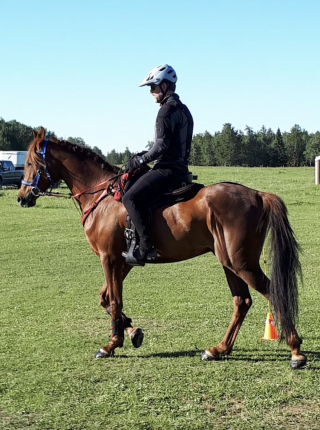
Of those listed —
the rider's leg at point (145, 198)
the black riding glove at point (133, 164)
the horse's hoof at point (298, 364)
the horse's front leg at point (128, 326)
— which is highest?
the black riding glove at point (133, 164)

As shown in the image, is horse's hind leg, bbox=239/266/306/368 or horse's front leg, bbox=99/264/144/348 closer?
horse's hind leg, bbox=239/266/306/368

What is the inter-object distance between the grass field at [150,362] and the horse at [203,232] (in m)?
0.45

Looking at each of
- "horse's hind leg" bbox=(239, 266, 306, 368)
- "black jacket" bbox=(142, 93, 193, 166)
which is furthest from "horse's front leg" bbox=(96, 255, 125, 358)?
"horse's hind leg" bbox=(239, 266, 306, 368)

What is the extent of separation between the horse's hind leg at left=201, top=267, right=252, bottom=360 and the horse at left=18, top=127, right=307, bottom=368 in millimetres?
11

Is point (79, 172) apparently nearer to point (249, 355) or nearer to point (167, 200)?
point (167, 200)

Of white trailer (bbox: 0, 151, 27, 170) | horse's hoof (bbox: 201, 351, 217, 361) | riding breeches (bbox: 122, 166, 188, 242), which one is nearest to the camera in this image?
horse's hoof (bbox: 201, 351, 217, 361)

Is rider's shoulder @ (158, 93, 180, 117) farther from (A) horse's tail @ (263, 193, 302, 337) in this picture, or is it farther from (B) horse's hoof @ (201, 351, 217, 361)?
(B) horse's hoof @ (201, 351, 217, 361)

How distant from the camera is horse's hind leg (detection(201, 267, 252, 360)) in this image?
21.6ft

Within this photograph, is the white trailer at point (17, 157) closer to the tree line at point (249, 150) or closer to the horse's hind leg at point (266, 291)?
the horse's hind leg at point (266, 291)

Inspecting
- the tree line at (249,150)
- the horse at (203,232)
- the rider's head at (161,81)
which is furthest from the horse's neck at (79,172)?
the tree line at (249,150)

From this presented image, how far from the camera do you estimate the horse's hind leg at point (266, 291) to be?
6195 mm

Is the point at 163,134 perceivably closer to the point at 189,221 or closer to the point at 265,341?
the point at 189,221

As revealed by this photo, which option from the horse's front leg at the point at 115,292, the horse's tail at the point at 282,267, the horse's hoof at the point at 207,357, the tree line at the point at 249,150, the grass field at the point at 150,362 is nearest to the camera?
the grass field at the point at 150,362

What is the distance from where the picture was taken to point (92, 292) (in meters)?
10.9
